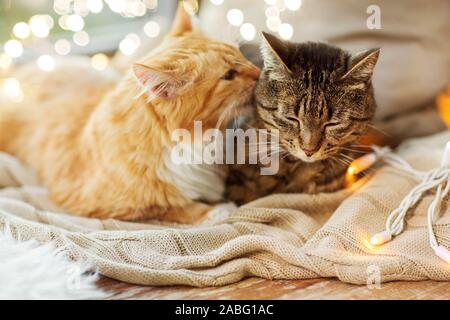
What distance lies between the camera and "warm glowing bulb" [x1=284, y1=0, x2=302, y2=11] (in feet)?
5.38

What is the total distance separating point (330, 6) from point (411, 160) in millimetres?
582

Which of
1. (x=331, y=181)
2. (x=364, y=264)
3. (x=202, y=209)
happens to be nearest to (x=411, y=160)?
(x=331, y=181)

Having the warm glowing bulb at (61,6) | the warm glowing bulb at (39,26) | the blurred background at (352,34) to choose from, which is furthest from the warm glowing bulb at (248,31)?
the warm glowing bulb at (39,26)

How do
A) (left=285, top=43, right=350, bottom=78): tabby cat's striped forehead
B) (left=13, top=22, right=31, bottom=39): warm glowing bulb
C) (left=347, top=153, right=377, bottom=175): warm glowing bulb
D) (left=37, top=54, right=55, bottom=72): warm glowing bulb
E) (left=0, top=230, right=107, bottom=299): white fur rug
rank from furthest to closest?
1. (left=13, top=22, right=31, bottom=39): warm glowing bulb
2. (left=37, top=54, right=55, bottom=72): warm glowing bulb
3. (left=347, top=153, right=377, bottom=175): warm glowing bulb
4. (left=285, top=43, right=350, bottom=78): tabby cat's striped forehead
5. (left=0, top=230, right=107, bottom=299): white fur rug

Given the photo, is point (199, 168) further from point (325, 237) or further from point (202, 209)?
point (325, 237)

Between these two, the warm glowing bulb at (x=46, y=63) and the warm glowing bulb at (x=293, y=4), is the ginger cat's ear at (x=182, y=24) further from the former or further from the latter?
the warm glowing bulb at (x=46, y=63)

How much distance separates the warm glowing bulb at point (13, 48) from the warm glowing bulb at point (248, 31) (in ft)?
2.81

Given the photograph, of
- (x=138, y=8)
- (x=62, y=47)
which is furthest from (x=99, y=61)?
(x=138, y=8)

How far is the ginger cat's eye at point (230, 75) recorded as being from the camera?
1343 mm

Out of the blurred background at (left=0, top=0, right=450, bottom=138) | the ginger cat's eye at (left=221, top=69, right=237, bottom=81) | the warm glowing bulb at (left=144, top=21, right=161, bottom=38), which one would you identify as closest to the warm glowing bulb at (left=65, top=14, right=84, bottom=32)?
the blurred background at (left=0, top=0, right=450, bottom=138)

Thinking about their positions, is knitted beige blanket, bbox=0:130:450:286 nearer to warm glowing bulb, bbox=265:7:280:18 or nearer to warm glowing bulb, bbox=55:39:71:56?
warm glowing bulb, bbox=265:7:280:18

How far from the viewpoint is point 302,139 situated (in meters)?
1.28

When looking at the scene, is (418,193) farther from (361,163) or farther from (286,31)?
(286,31)

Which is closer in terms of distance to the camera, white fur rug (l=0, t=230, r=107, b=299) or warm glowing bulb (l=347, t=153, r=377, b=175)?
white fur rug (l=0, t=230, r=107, b=299)
